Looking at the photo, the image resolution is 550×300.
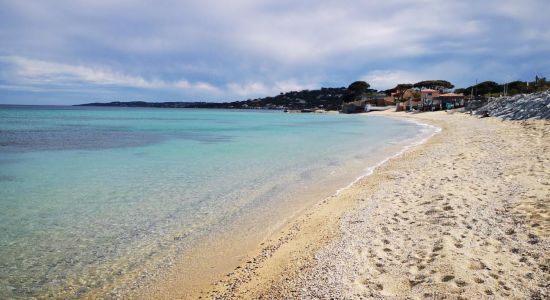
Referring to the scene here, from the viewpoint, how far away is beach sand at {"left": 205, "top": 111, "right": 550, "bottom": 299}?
13.0ft

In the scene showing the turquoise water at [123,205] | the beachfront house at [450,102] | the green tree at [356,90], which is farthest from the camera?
the green tree at [356,90]

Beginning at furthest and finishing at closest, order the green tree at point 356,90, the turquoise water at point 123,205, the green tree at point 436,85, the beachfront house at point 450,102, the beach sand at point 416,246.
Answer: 1. the green tree at point 356,90
2. the green tree at point 436,85
3. the beachfront house at point 450,102
4. the turquoise water at point 123,205
5. the beach sand at point 416,246

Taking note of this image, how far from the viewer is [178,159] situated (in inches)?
671

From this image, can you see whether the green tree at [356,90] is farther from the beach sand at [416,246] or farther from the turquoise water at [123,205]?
the beach sand at [416,246]

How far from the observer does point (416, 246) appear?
5.11 metres

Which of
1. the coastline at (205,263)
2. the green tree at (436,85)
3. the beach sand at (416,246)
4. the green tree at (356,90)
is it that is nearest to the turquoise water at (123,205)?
the coastline at (205,263)

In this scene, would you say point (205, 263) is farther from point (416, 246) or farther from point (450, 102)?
point (450, 102)

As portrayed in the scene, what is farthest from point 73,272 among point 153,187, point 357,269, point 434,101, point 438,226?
point 434,101

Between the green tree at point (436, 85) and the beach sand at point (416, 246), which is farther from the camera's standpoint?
the green tree at point (436, 85)

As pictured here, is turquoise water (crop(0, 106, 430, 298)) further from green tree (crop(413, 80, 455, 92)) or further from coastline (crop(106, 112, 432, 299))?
green tree (crop(413, 80, 455, 92))

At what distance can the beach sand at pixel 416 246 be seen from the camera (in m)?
3.97

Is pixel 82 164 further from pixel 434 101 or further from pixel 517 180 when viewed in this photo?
pixel 434 101

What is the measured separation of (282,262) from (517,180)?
6867 mm

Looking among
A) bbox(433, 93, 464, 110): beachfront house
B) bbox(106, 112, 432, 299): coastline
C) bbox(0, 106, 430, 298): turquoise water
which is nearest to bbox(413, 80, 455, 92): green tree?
bbox(433, 93, 464, 110): beachfront house
